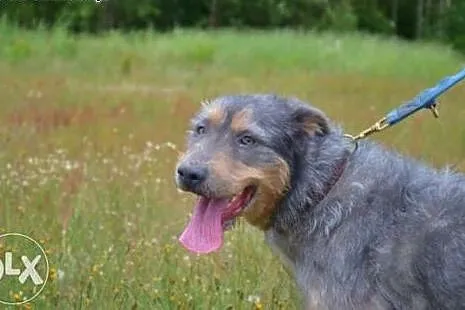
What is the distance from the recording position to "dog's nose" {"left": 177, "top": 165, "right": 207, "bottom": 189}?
477 centimetres

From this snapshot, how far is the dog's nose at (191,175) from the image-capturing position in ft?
15.7

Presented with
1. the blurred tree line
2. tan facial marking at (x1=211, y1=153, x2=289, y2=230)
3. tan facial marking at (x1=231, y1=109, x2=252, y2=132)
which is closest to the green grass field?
tan facial marking at (x1=211, y1=153, x2=289, y2=230)

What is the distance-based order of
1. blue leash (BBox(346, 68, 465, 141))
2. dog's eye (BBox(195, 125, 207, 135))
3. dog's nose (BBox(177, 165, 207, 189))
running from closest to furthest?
dog's nose (BBox(177, 165, 207, 189)) → dog's eye (BBox(195, 125, 207, 135)) → blue leash (BBox(346, 68, 465, 141))

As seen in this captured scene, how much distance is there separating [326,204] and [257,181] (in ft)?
1.21

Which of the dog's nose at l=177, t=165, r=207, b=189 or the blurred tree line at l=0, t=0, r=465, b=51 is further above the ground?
the dog's nose at l=177, t=165, r=207, b=189

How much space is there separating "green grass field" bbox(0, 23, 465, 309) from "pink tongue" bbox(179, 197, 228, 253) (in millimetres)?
723

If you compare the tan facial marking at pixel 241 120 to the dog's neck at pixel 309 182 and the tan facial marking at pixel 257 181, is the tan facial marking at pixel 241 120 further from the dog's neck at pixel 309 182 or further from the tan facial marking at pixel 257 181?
the dog's neck at pixel 309 182

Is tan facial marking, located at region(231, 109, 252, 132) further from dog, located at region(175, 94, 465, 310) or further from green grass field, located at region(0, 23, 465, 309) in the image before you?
green grass field, located at region(0, 23, 465, 309)

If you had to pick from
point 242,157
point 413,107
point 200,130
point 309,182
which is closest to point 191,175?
point 242,157

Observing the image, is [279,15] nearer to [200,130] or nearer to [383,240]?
[200,130]

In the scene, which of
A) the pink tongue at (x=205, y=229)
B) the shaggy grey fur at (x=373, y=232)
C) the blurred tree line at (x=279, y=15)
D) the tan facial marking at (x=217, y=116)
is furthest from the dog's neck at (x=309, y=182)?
the blurred tree line at (x=279, y=15)

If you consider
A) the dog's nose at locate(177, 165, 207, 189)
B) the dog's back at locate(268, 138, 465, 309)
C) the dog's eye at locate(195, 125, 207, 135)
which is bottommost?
the dog's back at locate(268, 138, 465, 309)

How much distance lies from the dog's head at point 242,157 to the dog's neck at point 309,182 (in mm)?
40

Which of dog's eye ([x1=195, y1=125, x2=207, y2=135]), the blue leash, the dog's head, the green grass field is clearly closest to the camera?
the dog's head
